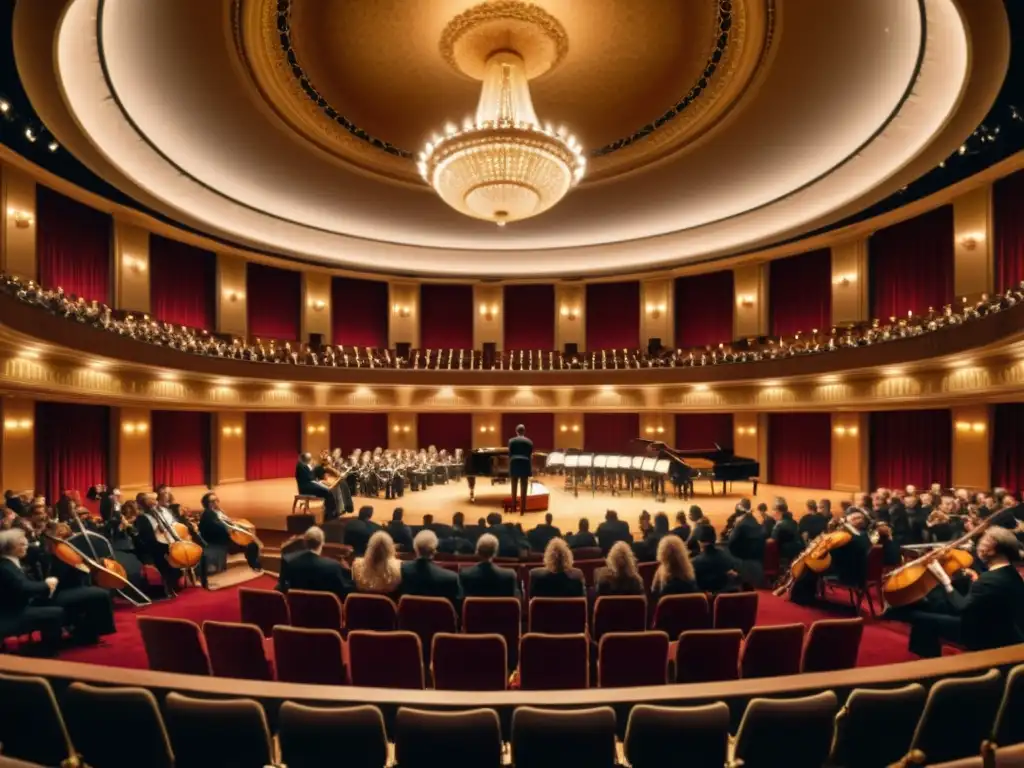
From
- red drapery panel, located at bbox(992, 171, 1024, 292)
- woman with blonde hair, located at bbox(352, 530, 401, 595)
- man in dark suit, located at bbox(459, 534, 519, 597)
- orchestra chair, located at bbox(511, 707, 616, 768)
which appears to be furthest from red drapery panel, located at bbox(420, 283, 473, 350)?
orchestra chair, located at bbox(511, 707, 616, 768)

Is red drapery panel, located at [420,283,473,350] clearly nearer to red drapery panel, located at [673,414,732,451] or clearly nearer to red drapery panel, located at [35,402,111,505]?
red drapery panel, located at [673,414,732,451]

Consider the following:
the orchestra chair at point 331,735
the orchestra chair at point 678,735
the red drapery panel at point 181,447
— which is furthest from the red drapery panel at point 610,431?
the orchestra chair at point 331,735

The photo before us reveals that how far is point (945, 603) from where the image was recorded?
496 cm

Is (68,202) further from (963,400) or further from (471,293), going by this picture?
(963,400)

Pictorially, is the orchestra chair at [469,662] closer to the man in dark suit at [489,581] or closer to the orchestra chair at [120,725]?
the orchestra chair at [120,725]

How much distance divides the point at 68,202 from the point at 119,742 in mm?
15791

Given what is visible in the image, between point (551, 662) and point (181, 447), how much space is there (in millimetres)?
17420

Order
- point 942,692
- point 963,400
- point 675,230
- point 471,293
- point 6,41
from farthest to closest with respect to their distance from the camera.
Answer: point 471,293
point 675,230
point 963,400
point 6,41
point 942,692

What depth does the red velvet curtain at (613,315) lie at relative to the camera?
883 inches

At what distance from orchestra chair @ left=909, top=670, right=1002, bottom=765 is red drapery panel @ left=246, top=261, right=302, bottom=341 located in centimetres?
2018

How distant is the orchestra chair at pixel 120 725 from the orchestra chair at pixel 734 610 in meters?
3.57

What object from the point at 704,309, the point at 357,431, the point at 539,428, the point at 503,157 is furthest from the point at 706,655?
the point at 357,431

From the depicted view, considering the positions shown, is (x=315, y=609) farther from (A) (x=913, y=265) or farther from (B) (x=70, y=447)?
(A) (x=913, y=265)

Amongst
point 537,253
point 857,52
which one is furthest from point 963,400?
point 537,253
